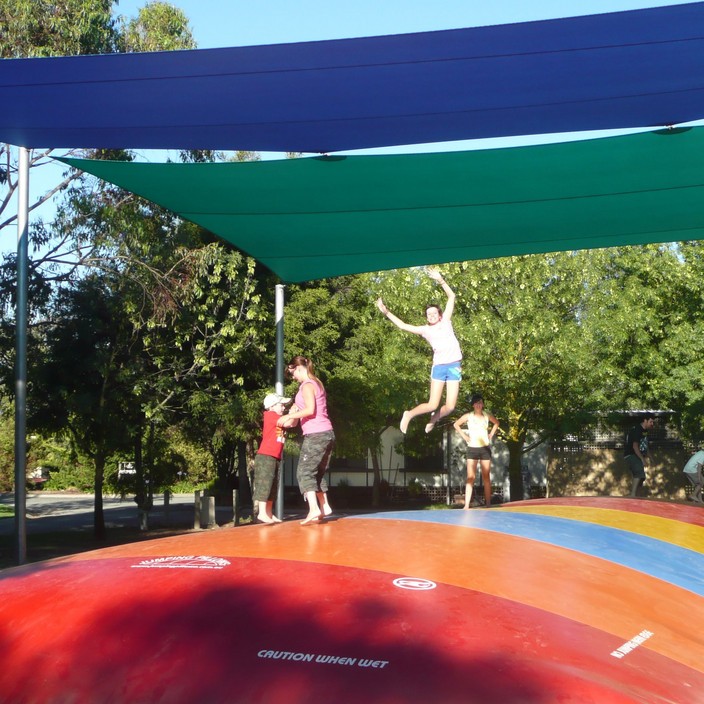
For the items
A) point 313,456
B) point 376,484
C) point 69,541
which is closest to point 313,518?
point 313,456

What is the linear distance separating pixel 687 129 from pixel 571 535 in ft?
9.13

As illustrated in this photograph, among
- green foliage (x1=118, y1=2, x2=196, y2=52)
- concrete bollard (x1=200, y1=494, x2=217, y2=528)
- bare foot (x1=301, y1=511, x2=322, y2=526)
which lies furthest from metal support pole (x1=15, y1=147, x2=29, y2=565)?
concrete bollard (x1=200, y1=494, x2=217, y2=528)

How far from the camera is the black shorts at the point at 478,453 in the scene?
9086mm

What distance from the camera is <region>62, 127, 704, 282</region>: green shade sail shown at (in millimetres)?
6332

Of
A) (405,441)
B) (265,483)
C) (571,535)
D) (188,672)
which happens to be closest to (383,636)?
(188,672)

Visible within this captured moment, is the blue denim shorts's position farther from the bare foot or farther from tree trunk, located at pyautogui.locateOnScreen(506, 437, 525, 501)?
tree trunk, located at pyautogui.locateOnScreen(506, 437, 525, 501)

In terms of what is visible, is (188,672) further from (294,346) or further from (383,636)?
(294,346)

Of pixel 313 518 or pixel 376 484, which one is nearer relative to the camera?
pixel 313 518

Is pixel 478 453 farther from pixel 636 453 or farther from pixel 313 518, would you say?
pixel 636 453

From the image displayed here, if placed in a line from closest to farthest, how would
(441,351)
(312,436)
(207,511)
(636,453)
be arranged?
1. (312,436)
2. (441,351)
3. (636,453)
4. (207,511)

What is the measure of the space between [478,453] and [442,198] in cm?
308

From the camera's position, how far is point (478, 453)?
9117 mm

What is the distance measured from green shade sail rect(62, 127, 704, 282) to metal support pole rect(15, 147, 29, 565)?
1147 mm

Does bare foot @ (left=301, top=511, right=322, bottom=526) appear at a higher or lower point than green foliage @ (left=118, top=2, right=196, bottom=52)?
lower
